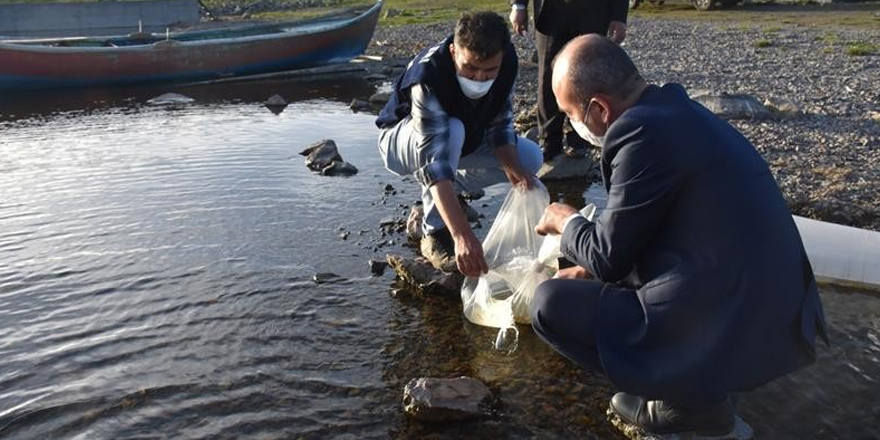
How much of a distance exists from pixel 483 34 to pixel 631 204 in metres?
1.71

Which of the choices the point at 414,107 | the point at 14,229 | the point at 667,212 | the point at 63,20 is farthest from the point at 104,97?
the point at 63,20

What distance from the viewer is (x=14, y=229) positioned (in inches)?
238

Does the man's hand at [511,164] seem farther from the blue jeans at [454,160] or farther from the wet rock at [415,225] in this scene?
the wet rock at [415,225]

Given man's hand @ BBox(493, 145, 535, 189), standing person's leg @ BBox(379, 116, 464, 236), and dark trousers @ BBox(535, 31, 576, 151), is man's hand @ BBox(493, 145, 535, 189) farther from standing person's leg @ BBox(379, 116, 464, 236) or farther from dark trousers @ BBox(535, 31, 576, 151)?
dark trousers @ BBox(535, 31, 576, 151)

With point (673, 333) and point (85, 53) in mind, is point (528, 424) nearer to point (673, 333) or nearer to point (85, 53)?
point (673, 333)

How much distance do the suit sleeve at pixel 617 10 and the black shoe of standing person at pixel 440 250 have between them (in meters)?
3.16

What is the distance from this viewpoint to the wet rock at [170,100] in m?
13.0

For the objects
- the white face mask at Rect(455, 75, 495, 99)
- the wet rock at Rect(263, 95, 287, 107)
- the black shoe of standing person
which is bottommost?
the wet rock at Rect(263, 95, 287, 107)

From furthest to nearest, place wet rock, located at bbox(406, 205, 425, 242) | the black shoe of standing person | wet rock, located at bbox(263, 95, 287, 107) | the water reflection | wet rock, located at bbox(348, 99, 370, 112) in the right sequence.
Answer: the water reflection → wet rock, located at bbox(263, 95, 287, 107) → wet rock, located at bbox(348, 99, 370, 112) → wet rock, located at bbox(406, 205, 425, 242) → the black shoe of standing person

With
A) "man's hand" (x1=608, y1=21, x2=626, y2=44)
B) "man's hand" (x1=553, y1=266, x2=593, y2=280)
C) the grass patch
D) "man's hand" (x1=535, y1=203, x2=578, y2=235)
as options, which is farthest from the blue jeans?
the grass patch

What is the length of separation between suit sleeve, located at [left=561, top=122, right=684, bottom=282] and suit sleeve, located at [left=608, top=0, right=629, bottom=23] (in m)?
4.53

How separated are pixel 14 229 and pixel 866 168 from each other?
715 centimetres

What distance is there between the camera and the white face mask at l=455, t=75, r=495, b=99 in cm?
438

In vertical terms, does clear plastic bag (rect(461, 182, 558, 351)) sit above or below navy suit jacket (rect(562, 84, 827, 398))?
below
